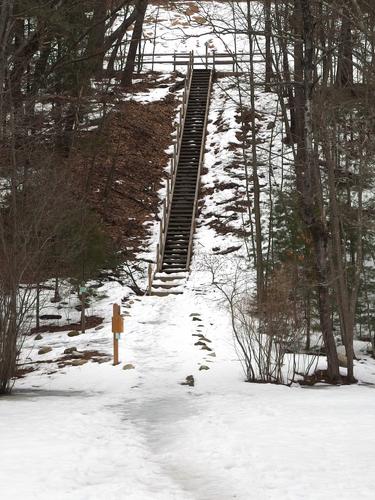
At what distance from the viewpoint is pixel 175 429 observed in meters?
8.16

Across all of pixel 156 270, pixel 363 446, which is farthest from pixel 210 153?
pixel 363 446

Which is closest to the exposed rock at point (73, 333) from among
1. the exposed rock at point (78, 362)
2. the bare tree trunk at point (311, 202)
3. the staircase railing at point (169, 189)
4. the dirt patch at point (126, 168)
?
the exposed rock at point (78, 362)

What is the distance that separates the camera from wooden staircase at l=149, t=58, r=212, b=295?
2038 centimetres

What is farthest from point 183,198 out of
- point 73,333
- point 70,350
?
point 70,350

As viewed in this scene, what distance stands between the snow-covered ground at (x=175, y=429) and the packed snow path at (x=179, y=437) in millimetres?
18

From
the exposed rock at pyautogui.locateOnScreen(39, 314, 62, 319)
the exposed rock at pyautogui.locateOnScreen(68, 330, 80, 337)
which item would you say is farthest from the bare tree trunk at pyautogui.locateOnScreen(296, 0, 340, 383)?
the exposed rock at pyautogui.locateOnScreen(39, 314, 62, 319)

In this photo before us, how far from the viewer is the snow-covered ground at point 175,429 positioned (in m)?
5.70

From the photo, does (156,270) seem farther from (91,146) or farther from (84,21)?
(84,21)

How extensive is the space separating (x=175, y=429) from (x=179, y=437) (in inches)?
17.4

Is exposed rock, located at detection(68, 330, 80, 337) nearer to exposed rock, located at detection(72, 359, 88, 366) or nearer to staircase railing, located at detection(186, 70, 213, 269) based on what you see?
exposed rock, located at detection(72, 359, 88, 366)

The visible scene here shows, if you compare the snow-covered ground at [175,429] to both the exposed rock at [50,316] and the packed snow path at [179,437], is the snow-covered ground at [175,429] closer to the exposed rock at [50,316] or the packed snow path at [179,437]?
the packed snow path at [179,437]

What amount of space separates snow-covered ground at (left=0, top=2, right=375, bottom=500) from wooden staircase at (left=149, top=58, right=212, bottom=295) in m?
5.25

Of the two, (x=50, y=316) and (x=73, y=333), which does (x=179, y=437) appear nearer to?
(x=73, y=333)

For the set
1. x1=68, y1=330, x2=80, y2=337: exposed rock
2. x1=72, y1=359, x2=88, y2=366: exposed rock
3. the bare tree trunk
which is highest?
the bare tree trunk
